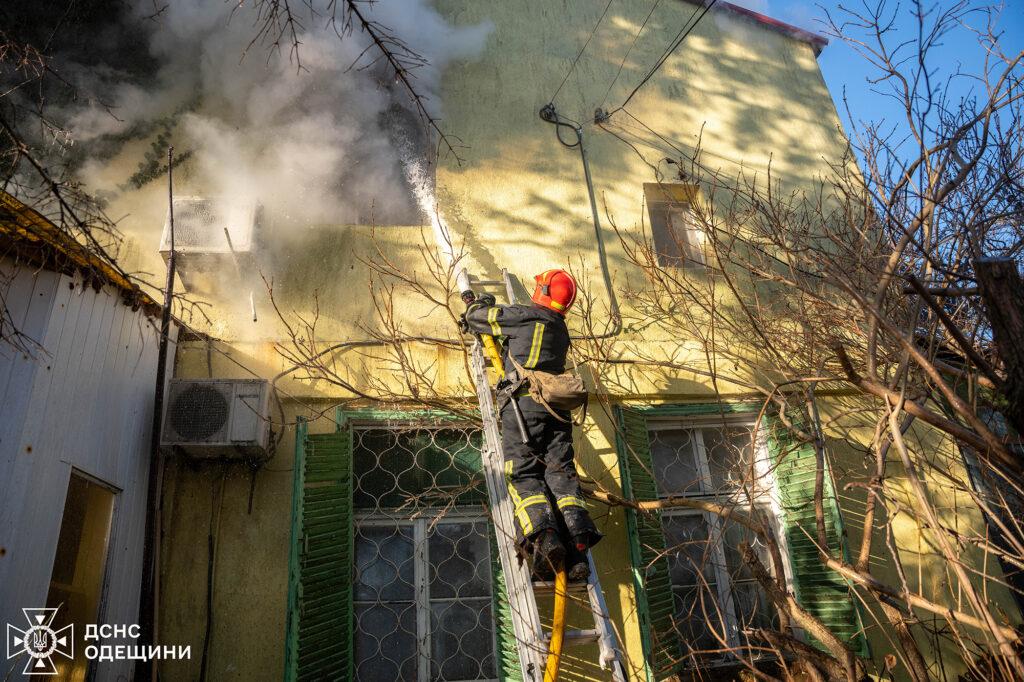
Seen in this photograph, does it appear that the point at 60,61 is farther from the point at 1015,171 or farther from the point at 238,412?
the point at 1015,171

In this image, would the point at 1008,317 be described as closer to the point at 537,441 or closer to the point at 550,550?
the point at 550,550

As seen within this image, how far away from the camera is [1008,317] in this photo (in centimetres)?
240

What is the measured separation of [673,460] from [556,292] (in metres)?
1.63

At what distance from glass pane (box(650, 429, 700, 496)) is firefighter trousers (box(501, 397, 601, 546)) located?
1.28 meters

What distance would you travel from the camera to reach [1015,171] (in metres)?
4.91

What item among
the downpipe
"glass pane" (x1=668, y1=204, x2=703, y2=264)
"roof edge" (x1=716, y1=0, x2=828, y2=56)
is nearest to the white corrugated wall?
the downpipe

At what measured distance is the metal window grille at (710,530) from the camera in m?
4.59

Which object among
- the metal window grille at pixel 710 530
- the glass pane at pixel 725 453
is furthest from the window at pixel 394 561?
the glass pane at pixel 725 453

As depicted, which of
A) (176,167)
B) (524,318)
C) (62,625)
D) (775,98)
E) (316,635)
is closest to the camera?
(62,625)

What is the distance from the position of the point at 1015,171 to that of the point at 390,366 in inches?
178

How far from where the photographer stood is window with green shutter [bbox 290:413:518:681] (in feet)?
14.1

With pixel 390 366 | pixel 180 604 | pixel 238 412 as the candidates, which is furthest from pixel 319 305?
pixel 180 604

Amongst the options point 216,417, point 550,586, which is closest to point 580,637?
point 550,586

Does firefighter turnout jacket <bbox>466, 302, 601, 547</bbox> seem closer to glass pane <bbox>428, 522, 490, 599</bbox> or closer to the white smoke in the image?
glass pane <bbox>428, 522, 490, 599</bbox>
